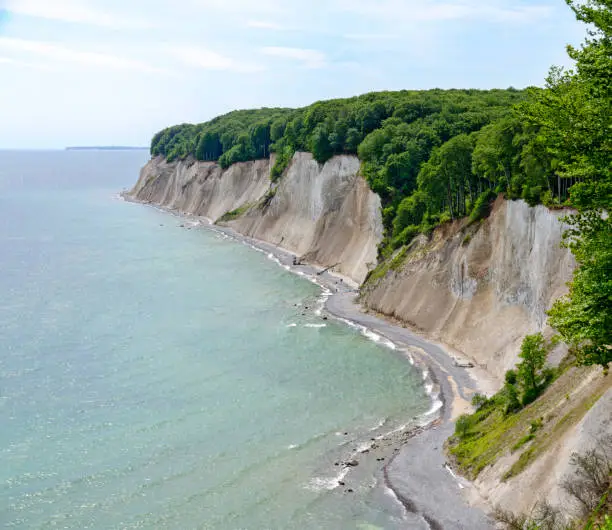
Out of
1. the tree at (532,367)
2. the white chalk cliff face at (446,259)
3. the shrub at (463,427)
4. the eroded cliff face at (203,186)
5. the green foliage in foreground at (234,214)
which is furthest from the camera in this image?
the eroded cliff face at (203,186)

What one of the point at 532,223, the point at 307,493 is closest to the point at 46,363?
the point at 307,493

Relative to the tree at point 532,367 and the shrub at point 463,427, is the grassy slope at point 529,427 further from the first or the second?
the tree at point 532,367

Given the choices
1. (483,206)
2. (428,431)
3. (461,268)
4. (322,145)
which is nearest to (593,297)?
(428,431)

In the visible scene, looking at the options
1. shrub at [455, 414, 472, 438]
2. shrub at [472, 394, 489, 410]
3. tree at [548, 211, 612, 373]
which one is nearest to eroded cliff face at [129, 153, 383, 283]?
shrub at [472, 394, 489, 410]

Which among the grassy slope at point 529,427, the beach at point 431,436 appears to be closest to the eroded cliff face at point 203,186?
the beach at point 431,436

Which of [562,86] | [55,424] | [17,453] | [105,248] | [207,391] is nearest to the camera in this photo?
[562,86]

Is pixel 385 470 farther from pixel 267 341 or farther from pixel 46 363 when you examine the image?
pixel 46 363
